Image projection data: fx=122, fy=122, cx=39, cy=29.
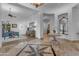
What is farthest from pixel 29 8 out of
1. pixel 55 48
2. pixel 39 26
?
pixel 55 48

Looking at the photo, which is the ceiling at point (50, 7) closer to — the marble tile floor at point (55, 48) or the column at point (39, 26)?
the column at point (39, 26)

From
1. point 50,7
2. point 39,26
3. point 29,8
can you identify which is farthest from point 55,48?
point 29,8

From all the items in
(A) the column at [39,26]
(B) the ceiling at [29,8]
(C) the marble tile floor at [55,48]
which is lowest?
(C) the marble tile floor at [55,48]

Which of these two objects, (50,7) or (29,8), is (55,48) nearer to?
(50,7)

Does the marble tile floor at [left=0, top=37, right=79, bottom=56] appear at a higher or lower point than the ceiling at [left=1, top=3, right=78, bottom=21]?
lower

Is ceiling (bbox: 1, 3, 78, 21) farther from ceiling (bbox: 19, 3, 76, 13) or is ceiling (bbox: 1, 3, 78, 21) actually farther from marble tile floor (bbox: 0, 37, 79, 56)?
marble tile floor (bbox: 0, 37, 79, 56)

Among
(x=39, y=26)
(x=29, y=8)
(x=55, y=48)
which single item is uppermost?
(x=29, y=8)

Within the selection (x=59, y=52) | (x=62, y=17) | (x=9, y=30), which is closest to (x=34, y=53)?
(x=59, y=52)

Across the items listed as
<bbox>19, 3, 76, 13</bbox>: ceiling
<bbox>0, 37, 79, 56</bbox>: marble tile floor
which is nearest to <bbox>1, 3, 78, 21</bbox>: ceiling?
<bbox>19, 3, 76, 13</bbox>: ceiling

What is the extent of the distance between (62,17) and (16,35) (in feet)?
2.55

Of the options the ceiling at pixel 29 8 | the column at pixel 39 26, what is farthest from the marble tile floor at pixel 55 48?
the ceiling at pixel 29 8

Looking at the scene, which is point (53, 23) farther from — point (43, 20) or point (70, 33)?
point (70, 33)

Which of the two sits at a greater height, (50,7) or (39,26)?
(50,7)

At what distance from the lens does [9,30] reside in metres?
1.89
